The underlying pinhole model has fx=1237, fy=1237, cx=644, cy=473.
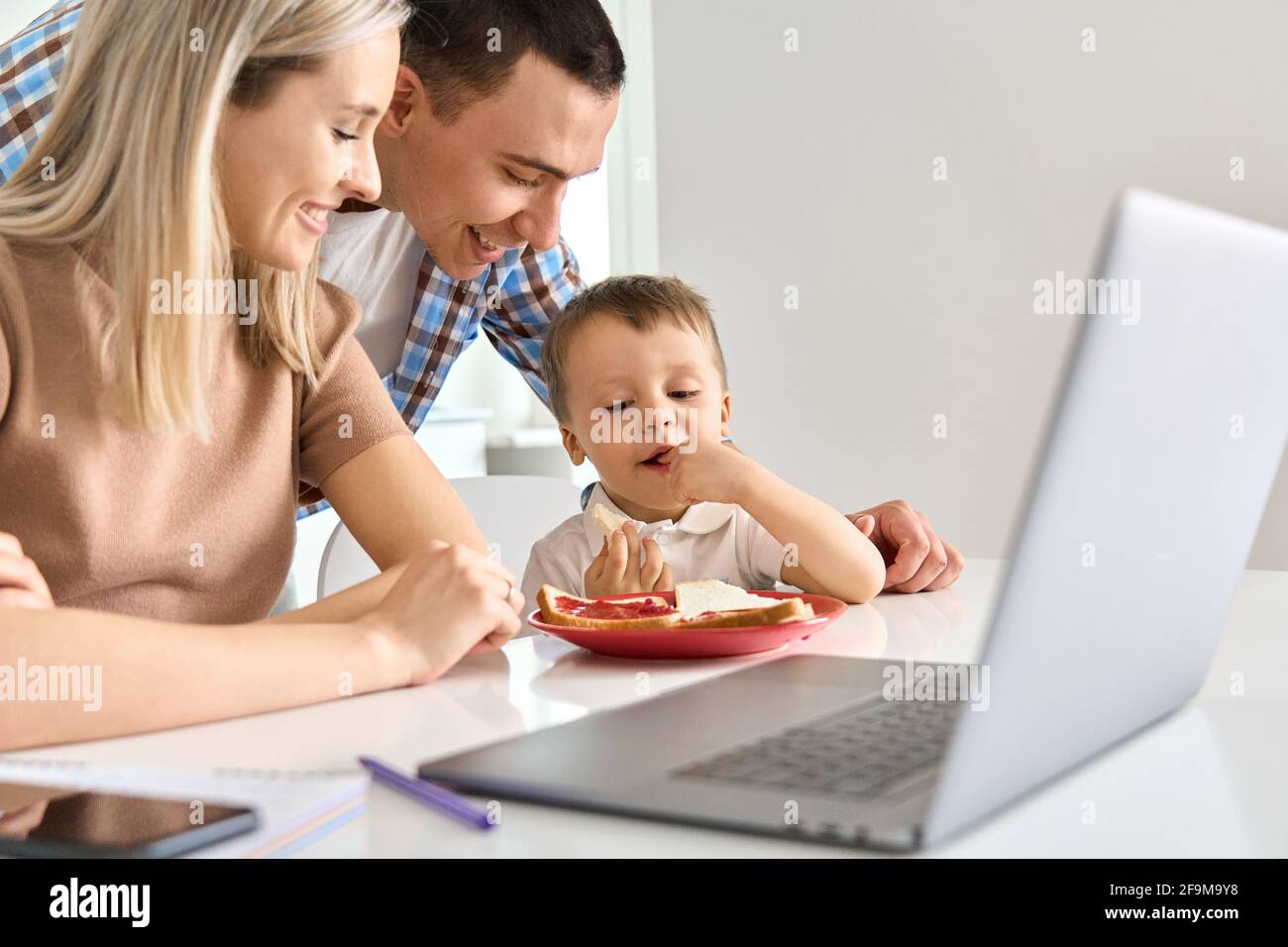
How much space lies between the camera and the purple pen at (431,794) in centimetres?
54

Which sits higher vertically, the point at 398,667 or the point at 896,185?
the point at 896,185

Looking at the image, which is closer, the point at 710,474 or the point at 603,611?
the point at 603,611

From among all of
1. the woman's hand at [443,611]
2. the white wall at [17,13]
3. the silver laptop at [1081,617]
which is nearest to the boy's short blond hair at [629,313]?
the woman's hand at [443,611]

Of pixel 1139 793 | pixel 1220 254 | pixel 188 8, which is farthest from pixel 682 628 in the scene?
pixel 188 8

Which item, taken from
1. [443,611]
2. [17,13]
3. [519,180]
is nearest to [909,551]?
[443,611]

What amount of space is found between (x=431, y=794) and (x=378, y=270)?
1.38 meters

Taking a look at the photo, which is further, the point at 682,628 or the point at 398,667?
the point at 682,628

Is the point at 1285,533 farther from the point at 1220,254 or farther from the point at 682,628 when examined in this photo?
the point at 1220,254

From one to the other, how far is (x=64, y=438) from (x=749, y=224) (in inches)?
86.1

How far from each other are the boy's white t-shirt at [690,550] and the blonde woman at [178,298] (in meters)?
0.28

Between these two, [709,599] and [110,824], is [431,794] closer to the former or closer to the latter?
[110,824]

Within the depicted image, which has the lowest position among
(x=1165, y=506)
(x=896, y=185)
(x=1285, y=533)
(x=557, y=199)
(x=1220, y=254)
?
(x=1285, y=533)

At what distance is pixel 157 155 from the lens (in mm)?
1001

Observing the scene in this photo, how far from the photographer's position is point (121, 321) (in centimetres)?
99
